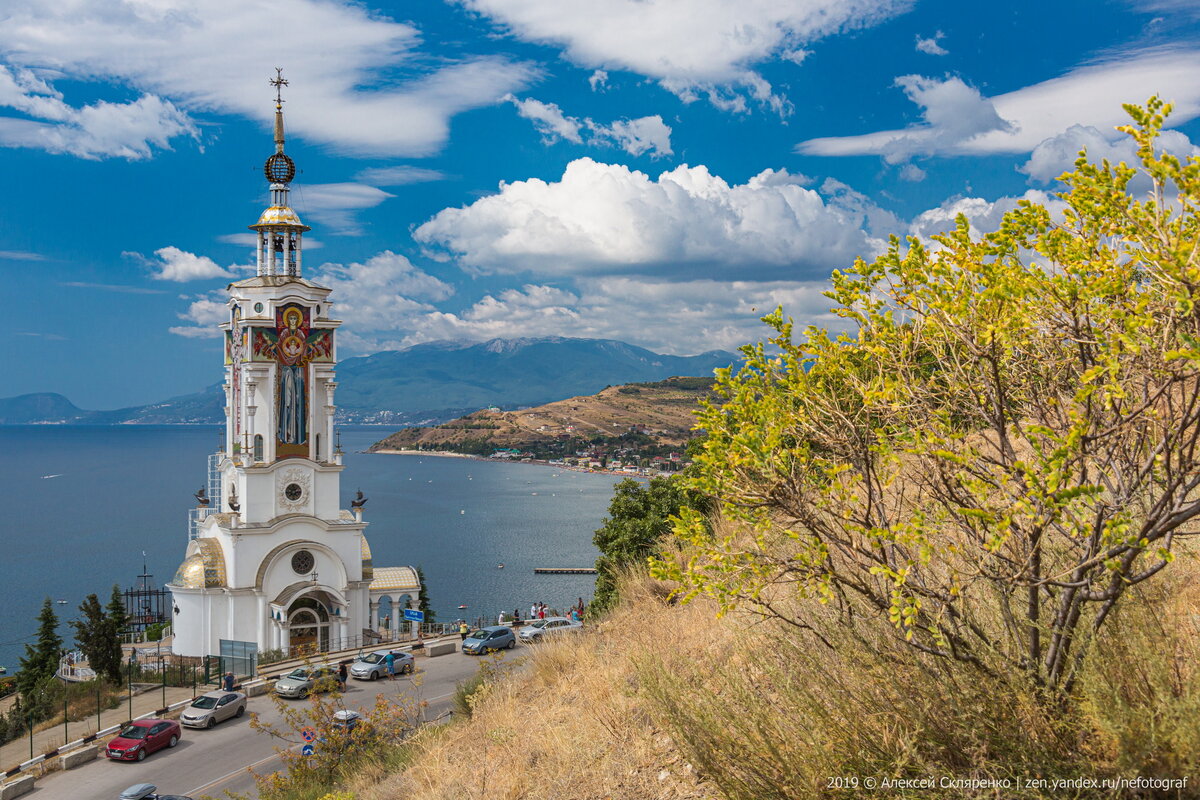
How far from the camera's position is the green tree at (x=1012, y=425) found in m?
4.22

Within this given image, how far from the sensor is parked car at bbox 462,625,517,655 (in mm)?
25656

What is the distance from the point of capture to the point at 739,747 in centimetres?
581

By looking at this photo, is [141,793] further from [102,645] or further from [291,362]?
[291,362]

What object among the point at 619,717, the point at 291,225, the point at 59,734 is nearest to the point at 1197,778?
the point at 619,717

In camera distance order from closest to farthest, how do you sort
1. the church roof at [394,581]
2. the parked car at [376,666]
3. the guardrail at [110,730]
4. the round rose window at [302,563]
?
the guardrail at [110,730] < the parked car at [376,666] < the round rose window at [302,563] < the church roof at [394,581]

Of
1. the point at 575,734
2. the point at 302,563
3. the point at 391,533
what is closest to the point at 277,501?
the point at 302,563

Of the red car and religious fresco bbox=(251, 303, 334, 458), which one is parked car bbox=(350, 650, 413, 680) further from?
religious fresco bbox=(251, 303, 334, 458)

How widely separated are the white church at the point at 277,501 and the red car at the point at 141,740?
33.3ft

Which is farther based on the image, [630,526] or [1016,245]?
[630,526]

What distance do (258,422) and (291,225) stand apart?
22.7ft

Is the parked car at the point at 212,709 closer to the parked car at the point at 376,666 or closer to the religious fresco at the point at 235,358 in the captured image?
the parked car at the point at 376,666

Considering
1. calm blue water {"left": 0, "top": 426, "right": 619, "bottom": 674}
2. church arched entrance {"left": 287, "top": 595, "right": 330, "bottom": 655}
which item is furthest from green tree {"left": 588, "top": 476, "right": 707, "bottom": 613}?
calm blue water {"left": 0, "top": 426, "right": 619, "bottom": 674}

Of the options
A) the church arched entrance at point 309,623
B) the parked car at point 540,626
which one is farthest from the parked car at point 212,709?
the church arched entrance at point 309,623

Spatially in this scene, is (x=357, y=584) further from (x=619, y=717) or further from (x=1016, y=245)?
(x=1016, y=245)
